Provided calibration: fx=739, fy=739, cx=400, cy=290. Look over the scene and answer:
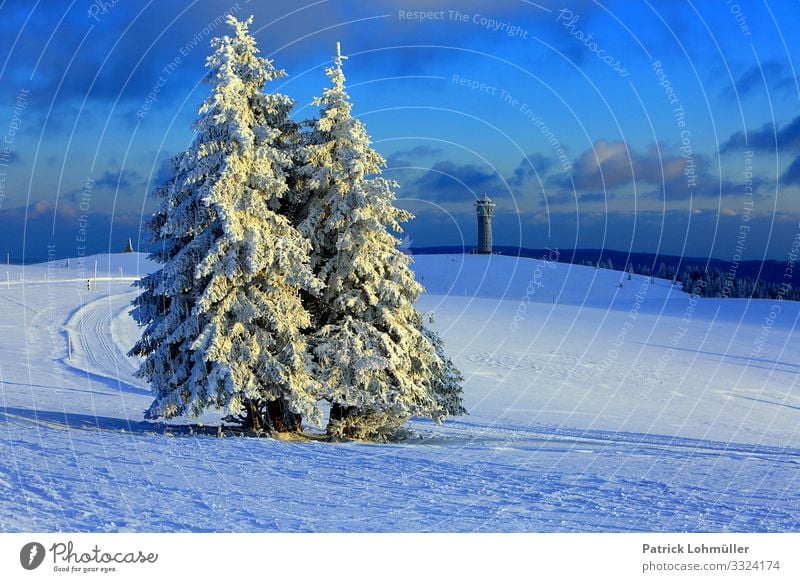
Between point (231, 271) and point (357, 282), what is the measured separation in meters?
3.05

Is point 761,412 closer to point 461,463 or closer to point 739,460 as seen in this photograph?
point 739,460

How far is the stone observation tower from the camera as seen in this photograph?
121875mm

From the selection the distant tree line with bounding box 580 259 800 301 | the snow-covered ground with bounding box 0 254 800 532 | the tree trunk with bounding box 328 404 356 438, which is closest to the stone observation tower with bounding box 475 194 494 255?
the distant tree line with bounding box 580 259 800 301

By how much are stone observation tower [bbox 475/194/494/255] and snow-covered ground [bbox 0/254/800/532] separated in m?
70.9

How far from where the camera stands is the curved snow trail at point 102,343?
31.3m

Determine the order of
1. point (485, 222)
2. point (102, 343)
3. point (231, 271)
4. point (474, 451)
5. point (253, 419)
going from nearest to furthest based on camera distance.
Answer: point (231, 271)
point (474, 451)
point (253, 419)
point (102, 343)
point (485, 222)

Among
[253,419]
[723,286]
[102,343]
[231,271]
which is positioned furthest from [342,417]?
[723,286]

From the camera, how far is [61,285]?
74.9m

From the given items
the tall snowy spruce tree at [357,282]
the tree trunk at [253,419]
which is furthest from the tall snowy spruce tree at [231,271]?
the tree trunk at [253,419]

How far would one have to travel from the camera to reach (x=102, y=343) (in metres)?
41.0

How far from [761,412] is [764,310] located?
47385 mm

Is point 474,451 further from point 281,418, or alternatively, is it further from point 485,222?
point 485,222

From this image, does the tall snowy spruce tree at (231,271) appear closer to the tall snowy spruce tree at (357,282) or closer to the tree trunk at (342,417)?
the tall snowy spruce tree at (357,282)
